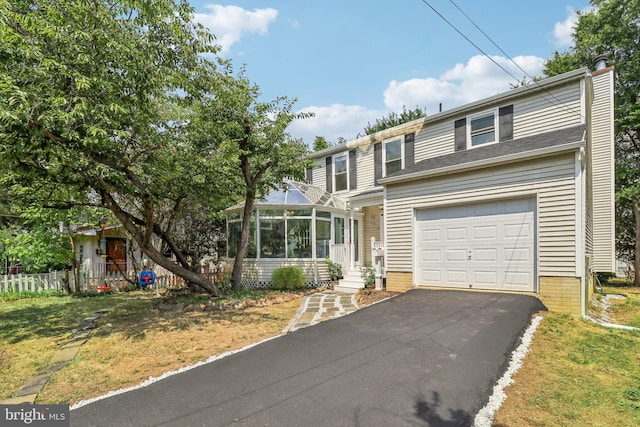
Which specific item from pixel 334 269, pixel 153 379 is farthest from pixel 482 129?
pixel 153 379

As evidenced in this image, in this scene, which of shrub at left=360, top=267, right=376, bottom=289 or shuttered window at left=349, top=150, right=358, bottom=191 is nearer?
shrub at left=360, top=267, right=376, bottom=289

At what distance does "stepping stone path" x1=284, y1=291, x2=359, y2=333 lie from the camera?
6773mm

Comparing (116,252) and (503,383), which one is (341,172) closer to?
(503,383)

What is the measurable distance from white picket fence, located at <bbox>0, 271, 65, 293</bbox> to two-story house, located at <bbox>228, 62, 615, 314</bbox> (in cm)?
633

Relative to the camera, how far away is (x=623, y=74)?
1497cm

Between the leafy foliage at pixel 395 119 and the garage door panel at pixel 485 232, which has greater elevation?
the leafy foliage at pixel 395 119

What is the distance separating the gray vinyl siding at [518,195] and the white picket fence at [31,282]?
11687mm

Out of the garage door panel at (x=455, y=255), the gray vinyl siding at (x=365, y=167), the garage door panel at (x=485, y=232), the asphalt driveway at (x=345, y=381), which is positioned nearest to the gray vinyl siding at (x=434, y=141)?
the gray vinyl siding at (x=365, y=167)

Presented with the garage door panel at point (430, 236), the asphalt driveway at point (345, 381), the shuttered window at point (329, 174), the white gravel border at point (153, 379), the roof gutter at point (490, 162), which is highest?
the shuttered window at point (329, 174)

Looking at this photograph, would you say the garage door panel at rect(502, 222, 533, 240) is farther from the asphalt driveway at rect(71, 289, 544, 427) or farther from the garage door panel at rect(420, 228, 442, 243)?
the asphalt driveway at rect(71, 289, 544, 427)

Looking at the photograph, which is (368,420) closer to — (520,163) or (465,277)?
(465,277)

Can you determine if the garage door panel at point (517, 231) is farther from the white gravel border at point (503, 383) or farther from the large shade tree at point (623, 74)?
the large shade tree at point (623, 74)

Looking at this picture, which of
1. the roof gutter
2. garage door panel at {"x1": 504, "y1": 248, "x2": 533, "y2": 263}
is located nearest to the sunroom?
the roof gutter

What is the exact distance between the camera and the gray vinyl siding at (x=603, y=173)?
1089cm
